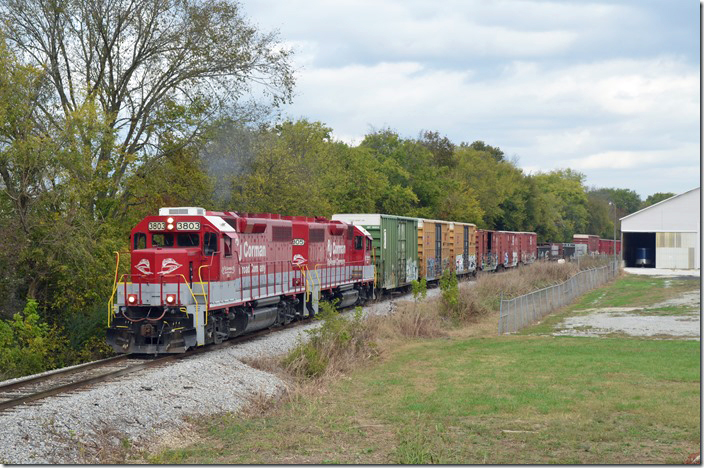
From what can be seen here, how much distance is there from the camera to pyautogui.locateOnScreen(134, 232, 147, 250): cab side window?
70.3 ft

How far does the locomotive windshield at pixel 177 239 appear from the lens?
21.3m

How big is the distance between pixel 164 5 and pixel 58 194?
11670 millimetres

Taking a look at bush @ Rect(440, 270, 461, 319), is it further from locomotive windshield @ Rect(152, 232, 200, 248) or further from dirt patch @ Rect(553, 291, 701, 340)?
locomotive windshield @ Rect(152, 232, 200, 248)

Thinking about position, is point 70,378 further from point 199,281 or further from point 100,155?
point 100,155

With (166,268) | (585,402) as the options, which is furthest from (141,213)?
(585,402)

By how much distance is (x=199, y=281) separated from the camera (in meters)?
20.5

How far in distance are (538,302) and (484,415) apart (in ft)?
62.2

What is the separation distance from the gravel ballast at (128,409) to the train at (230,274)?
167 centimetres

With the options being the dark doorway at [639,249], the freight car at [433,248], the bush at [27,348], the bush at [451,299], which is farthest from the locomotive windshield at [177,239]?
the dark doorway at [639,249]

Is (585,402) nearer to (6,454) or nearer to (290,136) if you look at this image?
(6,454)

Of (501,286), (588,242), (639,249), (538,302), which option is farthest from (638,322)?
(588,242)

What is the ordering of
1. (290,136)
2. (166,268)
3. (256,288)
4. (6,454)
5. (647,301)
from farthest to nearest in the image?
(290,136) < (647,301) < (256,288) < (166,268) < (6,454)

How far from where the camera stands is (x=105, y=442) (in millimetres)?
11750

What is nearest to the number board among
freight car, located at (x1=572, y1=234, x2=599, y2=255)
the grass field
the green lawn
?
the grass field
